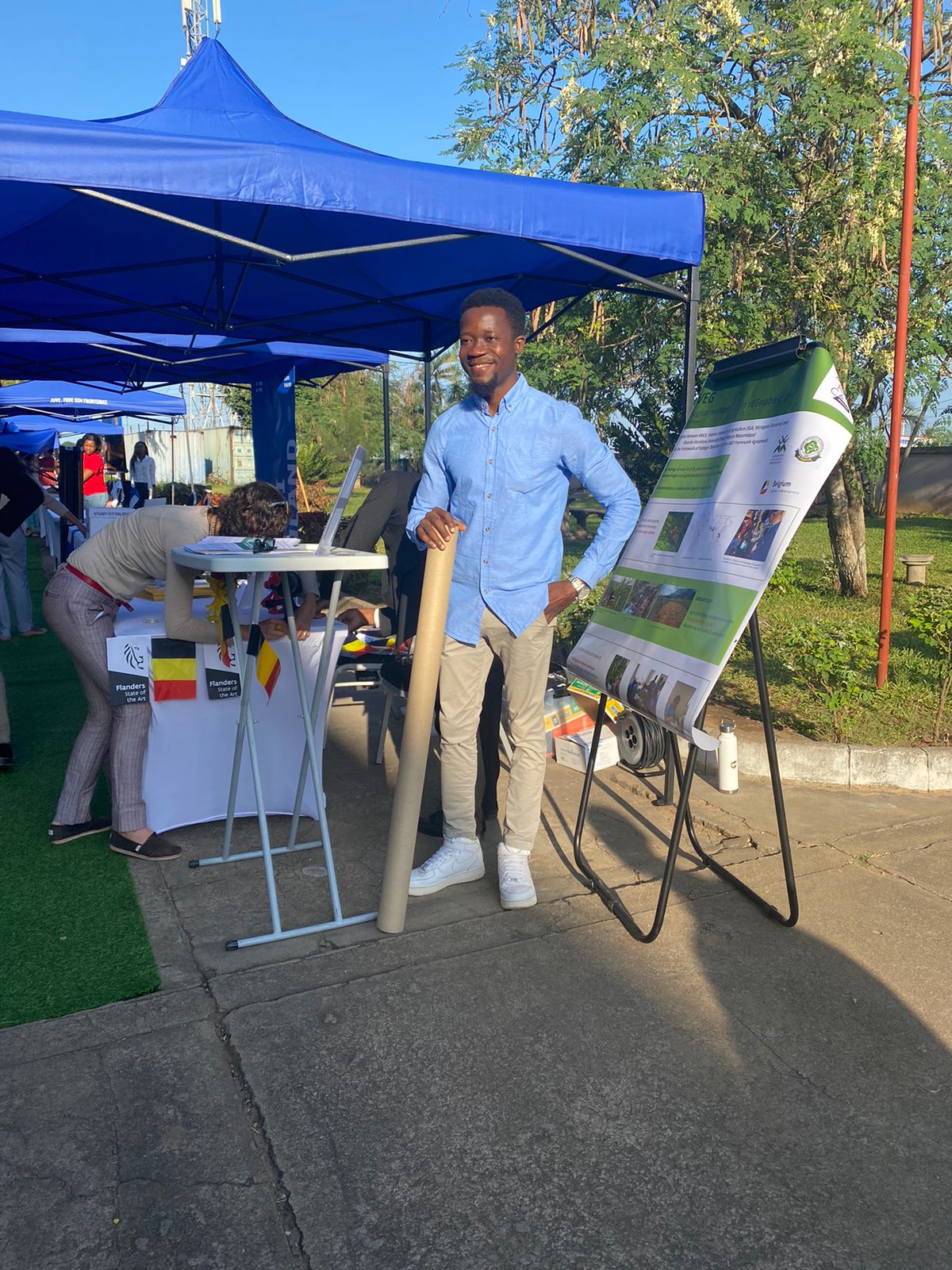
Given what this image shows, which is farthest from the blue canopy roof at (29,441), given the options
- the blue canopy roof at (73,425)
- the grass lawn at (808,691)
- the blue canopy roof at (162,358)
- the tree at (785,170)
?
the grass lawn at (808,691)

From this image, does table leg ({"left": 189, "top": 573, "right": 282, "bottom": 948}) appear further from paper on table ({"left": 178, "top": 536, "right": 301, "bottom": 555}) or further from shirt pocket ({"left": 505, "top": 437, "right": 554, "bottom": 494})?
shirt pocket ({"left": 505, "top": 437, "right": 554, "bottom": 494})

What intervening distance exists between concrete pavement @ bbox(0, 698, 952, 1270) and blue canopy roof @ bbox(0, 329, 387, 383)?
596 cm

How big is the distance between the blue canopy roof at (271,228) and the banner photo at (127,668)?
1.63 meters

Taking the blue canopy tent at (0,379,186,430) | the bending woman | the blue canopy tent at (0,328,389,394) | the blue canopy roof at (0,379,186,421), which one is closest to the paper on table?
the bending woman

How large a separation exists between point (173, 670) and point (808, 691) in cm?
360

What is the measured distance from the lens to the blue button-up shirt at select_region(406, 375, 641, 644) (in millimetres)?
3324

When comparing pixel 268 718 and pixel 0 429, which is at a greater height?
pixel 0 429

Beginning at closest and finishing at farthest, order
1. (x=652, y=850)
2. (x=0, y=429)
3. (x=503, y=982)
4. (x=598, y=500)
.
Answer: (x=503, y=982) < (x=598, y=500) < (x=652, y=850) < (x=0, y=429)

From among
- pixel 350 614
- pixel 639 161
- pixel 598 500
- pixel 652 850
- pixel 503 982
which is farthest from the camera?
pixel 639 161

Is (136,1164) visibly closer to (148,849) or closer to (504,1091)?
(504,1091)

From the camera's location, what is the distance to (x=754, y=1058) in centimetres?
261

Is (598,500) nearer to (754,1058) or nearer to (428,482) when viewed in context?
(428,482)

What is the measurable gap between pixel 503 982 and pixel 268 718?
170 cm

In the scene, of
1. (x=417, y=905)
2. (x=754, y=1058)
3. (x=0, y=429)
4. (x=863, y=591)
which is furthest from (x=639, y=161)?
(x=0, y=429)
